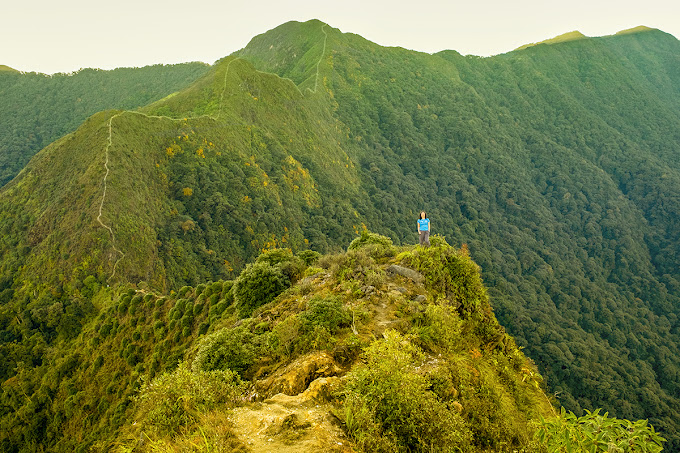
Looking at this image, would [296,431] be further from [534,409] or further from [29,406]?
[29,406]

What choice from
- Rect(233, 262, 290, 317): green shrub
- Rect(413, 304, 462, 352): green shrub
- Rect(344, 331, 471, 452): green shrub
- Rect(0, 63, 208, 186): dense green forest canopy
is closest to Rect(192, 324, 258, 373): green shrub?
Rect(344, 331, 471, 452): green shrub

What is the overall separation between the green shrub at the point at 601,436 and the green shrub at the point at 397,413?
1.71 m

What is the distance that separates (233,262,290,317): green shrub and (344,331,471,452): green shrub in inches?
408

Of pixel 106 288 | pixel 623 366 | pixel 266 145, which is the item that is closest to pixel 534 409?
pixel 106 288

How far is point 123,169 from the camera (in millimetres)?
38094

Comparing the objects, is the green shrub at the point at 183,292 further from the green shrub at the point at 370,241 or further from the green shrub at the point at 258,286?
the green shrub at the point at 370,241

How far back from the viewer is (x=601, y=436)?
13.7 feet

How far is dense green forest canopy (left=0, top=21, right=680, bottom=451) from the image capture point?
3441 centimetres

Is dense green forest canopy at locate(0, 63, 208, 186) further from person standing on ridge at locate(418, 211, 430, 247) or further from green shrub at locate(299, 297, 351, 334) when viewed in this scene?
green shrub at locate(299, 297, 351, 334)

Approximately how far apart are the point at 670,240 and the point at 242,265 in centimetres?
12559

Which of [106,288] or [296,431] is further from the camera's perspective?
[106,288]

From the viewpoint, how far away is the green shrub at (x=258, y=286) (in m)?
16.2

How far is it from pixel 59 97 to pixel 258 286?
123802 mm

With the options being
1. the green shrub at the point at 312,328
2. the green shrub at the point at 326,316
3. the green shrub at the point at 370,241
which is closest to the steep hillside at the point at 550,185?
the green shrub at the point at 370,241
